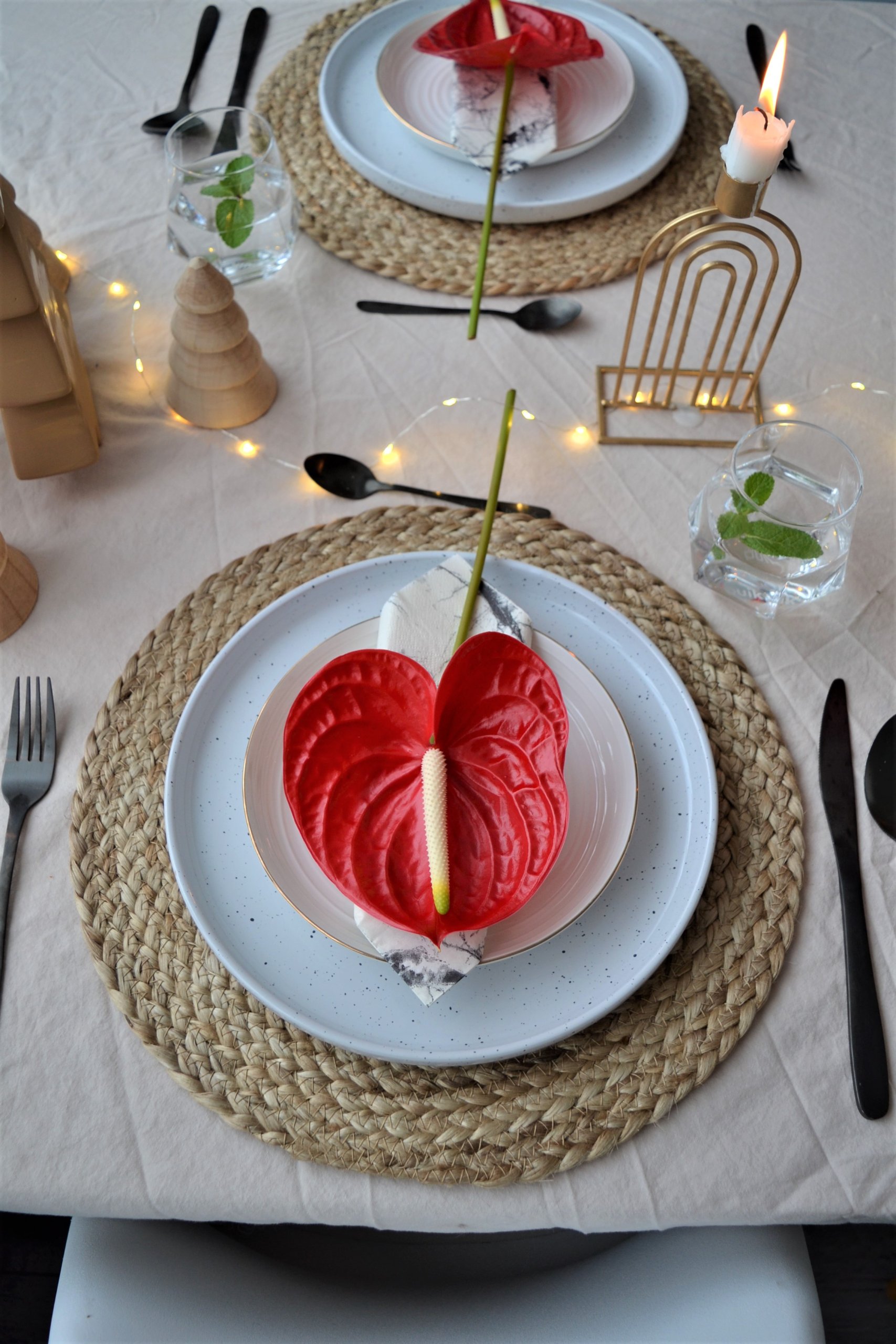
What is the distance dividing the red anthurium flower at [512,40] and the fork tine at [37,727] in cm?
63

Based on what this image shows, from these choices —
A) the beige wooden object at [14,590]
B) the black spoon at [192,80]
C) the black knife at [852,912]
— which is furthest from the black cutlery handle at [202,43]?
the black knife at [852,912]

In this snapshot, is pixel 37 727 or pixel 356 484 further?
pixel 356 484

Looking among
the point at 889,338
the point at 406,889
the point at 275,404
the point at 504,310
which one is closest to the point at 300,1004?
the point at 406,889

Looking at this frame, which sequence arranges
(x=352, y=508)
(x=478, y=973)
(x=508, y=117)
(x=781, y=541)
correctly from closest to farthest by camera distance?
(x=478, y=973) → (x=781, y=541) → (x=352, y=508) → (x=508, y=117)

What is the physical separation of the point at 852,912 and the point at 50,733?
20.6 inches

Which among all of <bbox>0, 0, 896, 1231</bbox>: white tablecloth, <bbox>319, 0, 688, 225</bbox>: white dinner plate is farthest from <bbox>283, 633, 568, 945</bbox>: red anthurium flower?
<bbox>319, 0, 688, 225</bbox>: white dinner plate

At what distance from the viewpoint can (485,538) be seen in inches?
23.4

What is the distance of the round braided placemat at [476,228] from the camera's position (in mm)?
840

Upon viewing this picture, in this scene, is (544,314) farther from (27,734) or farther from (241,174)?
(27,734)

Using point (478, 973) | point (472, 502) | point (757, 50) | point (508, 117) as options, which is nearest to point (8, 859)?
point (478, 973)

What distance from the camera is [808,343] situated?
825mm

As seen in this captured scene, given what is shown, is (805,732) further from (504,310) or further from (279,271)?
(279,271)

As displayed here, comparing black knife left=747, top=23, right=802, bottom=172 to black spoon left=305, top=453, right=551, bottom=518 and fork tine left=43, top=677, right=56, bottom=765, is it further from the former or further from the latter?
fork tine left=43, top=677, right=56, bottom=765

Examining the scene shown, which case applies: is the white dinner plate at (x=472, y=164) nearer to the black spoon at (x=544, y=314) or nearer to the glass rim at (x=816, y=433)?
the black spoon at (x=544, y=314)
